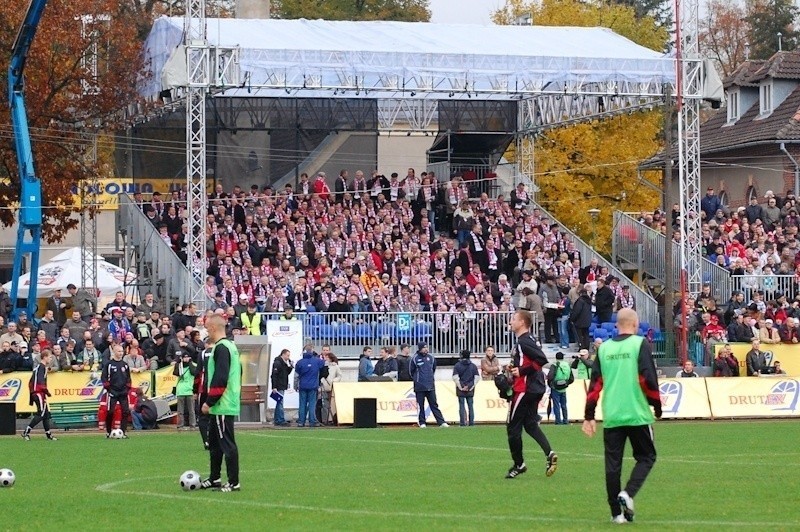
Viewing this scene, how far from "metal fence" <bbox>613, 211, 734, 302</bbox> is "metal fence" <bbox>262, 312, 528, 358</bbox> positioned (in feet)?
18.5

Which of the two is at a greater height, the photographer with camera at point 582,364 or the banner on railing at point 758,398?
the photographer with camera at point 582,364

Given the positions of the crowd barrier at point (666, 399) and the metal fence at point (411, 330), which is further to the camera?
the metal fence at point (411, 330)

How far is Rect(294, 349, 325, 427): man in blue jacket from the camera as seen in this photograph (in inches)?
1232

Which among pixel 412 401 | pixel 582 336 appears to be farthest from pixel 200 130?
pixel 582 336

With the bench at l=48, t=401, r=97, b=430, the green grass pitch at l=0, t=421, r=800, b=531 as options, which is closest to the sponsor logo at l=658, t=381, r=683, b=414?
the green grass pitch at l=0, t=421, r=800, b=531

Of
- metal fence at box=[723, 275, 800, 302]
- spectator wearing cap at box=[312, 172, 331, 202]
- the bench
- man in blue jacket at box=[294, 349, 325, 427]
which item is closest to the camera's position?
the bench

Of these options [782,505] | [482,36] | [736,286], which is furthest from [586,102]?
[782,505]

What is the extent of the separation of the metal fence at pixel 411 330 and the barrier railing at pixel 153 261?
3.40m

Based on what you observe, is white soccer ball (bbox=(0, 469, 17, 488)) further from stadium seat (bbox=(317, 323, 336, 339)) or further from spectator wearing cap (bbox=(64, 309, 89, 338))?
stadium seat (bbox=(317, 323, 336, 339))

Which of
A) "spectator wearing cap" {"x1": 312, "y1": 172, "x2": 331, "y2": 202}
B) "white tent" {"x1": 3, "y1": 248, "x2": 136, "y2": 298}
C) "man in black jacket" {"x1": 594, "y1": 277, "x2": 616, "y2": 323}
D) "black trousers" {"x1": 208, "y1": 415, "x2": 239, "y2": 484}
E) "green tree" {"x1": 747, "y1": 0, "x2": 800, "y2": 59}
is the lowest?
"black trousers" {"x1": 208, "y1": 415, "x2": 239, "y2": 484}

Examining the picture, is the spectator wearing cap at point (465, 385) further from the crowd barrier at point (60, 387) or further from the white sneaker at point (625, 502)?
the white sneaker at point (625, 502)

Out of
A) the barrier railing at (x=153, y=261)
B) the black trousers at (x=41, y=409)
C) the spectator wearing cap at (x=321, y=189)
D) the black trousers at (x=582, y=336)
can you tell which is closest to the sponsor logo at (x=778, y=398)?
the black trousers at (x=582, y=336)

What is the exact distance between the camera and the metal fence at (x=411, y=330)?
35.9 metres

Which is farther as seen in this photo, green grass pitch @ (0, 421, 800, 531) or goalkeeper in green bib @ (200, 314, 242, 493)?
goalkeeper in green bib @ (200, 314, 242, 493)
